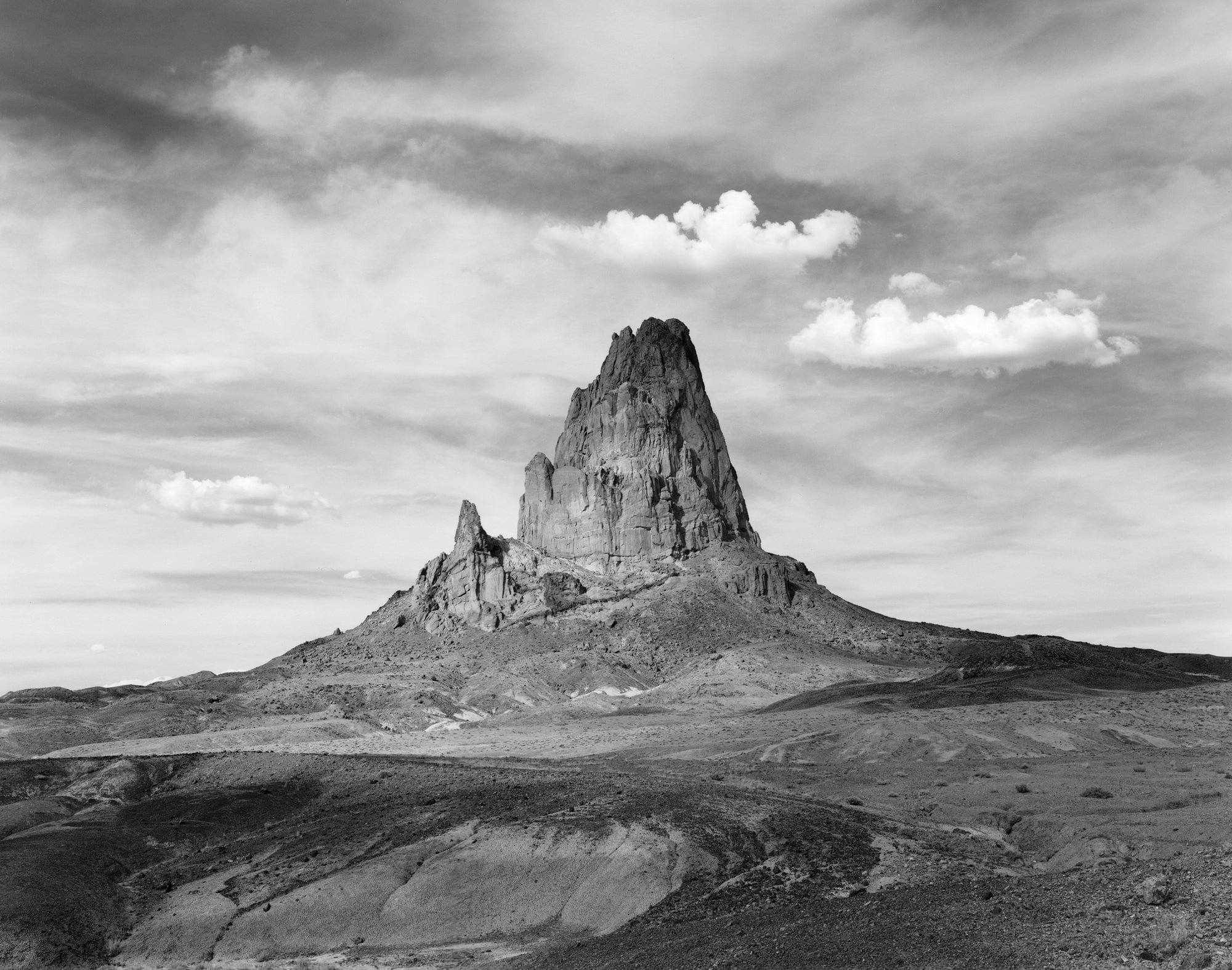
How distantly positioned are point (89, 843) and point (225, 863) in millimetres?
7076

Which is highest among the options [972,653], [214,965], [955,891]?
[972,653]

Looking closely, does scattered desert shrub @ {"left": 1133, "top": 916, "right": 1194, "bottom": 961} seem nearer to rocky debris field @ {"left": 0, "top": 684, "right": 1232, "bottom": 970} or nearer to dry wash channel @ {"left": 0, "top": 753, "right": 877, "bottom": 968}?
rocky debris field @ {"left": 0, "top": 684, "right": 1232, "bottom": 970}

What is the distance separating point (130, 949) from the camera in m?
46.2

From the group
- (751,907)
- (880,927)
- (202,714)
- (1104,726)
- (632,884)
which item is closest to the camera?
(880,927)

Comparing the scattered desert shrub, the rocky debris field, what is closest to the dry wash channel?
the rocky debris field

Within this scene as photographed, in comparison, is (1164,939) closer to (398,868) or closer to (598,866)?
(598,866)

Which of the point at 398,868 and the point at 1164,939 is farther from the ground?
the point at 1164,939

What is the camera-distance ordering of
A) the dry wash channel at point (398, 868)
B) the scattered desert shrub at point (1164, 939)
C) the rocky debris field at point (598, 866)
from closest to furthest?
the scattered desert shrub at point (1164, 939) < the rocky debris field at point (598, 866) < the dry wash channel at point (398, 868)

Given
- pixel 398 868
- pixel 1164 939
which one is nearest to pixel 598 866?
pixel 398 868

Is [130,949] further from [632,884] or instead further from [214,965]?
[632,884]

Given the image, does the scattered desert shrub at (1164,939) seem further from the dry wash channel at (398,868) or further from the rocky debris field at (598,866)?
the dry wash channel at (398,868)

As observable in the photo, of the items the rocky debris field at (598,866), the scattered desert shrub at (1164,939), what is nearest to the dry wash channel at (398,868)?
the rocky debris field at (598,866)

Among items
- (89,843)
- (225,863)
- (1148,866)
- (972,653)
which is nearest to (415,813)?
(225,863)

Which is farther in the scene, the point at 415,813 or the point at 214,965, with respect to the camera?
the point at 415,813
